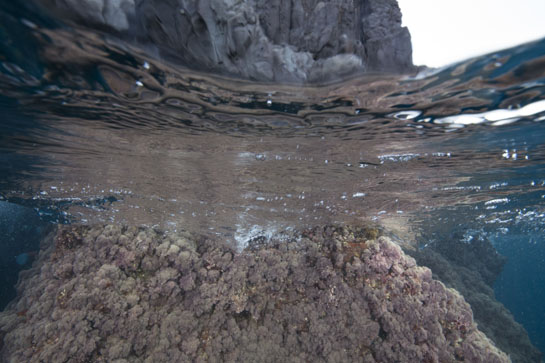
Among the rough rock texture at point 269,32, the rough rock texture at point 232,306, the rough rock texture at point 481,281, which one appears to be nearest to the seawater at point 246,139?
the rough rock texture at point 269,32

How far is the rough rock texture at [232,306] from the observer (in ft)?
27.7

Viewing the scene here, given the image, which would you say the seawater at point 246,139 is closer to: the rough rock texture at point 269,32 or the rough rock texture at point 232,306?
the rough rock texture at point 269,32

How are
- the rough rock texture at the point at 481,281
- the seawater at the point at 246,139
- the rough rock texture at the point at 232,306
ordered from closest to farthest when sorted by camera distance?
the seawater at the point at 246,139 < the rough rock texture at the point at 232,306 < the rough rock texture at the point at 481,281

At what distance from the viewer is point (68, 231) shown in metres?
11.2

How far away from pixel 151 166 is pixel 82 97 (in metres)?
4.31

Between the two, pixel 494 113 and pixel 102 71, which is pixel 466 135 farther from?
pixel 102 71

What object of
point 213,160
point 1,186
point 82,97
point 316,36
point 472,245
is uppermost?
point 316,36

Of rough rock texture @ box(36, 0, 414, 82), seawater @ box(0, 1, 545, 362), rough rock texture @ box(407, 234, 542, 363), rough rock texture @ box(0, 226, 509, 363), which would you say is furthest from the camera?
rough rock texture @ box(407, 234, 542, 363)

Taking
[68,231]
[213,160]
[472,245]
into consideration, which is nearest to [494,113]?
[213,160]

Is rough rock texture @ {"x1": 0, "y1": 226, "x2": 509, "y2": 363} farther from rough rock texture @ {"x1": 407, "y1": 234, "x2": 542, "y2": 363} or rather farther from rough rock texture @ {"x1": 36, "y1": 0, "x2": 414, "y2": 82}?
rough rock texture @ {"x1": 407, "y1": 234, "x2": 542, "y2": 363}

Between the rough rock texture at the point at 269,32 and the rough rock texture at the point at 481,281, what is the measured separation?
20515 millimetres

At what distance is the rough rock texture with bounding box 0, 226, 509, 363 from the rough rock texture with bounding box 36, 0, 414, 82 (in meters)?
8.17

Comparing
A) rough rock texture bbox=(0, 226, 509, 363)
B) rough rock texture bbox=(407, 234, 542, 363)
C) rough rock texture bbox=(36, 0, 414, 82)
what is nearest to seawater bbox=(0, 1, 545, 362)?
rough rock texture bbox=(36, 0, 414, 82)

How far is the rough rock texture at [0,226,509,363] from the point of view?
8.44 metres
